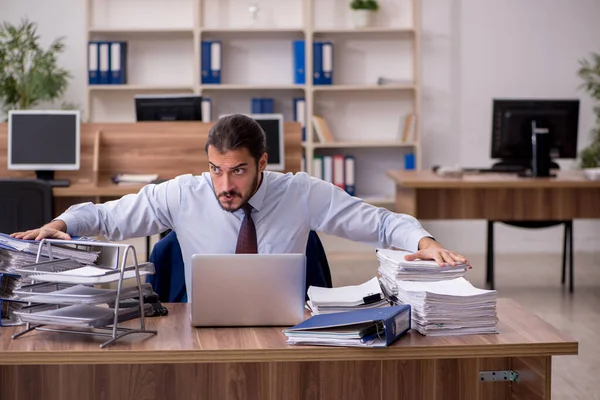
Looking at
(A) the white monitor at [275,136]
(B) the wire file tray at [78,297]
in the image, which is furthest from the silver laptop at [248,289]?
(A) the white monitor at [275,136]

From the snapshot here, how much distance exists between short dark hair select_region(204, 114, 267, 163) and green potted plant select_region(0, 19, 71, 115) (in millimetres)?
4472

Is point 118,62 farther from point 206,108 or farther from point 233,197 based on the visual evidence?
point 233,197

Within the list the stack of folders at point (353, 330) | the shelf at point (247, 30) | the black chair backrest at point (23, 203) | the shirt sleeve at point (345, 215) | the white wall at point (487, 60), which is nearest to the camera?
the stack of folders at point (353, 330)

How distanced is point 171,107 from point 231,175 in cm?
333

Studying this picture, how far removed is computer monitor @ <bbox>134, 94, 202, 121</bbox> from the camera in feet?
18.4

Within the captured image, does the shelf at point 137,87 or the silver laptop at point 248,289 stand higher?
the shelf at point 137,87

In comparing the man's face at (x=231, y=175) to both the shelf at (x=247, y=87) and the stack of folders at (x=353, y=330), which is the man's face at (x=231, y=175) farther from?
the shelf at (x=247, y=87)

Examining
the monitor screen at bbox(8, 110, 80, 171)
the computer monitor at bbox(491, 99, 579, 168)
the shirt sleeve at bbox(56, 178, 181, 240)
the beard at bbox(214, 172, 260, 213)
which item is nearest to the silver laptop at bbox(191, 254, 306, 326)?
the beard at bbox(214, 172, 260, 213)

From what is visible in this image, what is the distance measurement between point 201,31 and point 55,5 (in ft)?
3.96

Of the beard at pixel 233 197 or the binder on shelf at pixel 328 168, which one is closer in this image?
the beard at pixel 233 197

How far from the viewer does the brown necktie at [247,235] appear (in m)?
2.58

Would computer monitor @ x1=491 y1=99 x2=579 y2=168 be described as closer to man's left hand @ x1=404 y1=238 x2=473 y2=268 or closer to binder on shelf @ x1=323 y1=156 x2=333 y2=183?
binder on shelf @ x1=323 y1=156 x2=333 y2=183

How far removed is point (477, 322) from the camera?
6.56 ft

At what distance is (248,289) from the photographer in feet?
6.63
